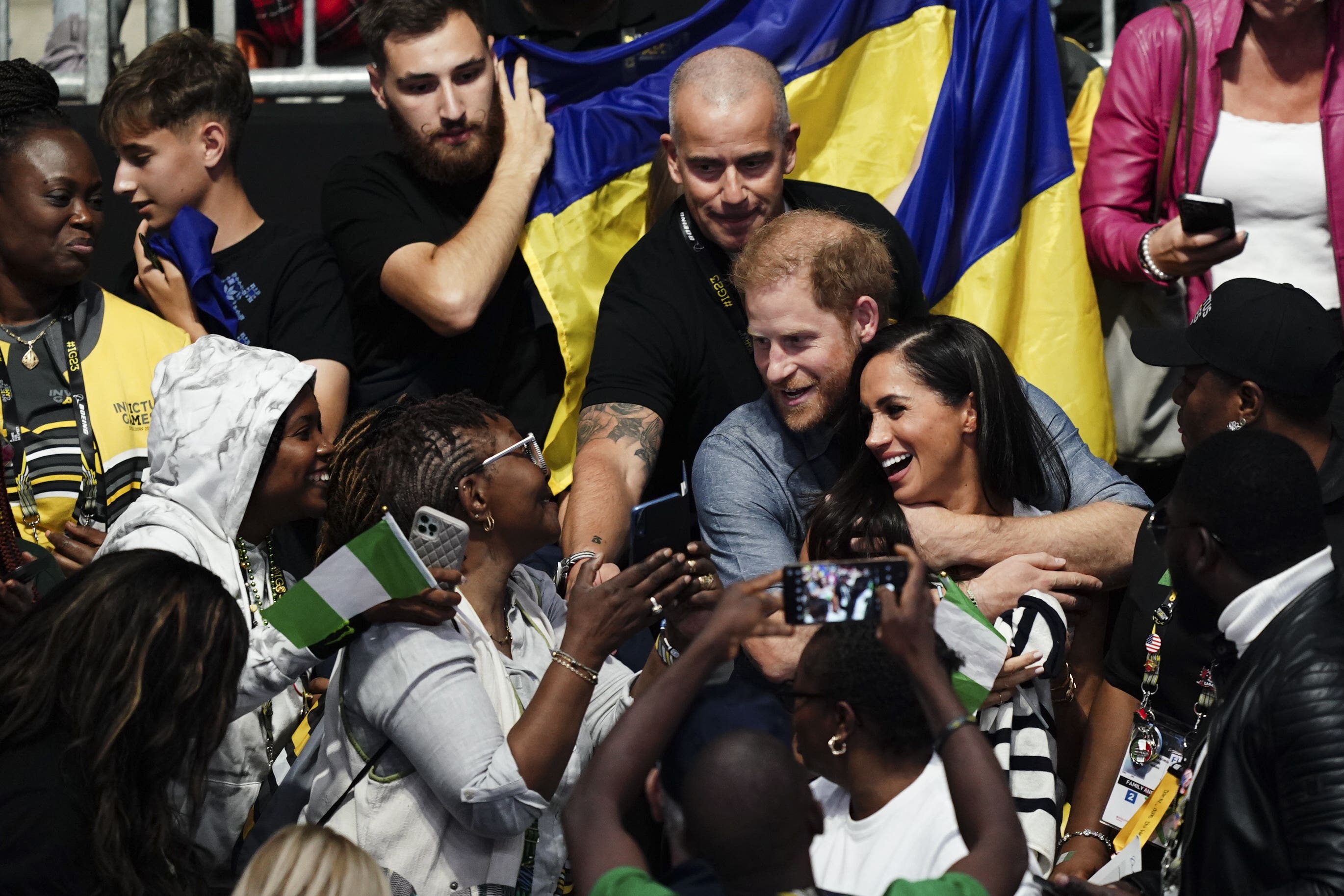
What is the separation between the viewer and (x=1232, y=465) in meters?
2.49

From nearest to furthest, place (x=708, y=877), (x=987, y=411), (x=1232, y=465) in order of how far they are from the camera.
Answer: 1. (x=708, y=877)
2. (x=1232, y=465)
3. (x=987, y=411)

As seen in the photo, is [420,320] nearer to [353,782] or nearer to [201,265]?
[201,265]

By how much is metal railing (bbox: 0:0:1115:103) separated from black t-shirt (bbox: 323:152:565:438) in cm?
70

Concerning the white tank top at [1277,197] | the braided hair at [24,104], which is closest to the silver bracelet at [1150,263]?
the white tank top at [1277,197]

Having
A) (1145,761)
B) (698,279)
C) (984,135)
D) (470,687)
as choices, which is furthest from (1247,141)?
(470,687)

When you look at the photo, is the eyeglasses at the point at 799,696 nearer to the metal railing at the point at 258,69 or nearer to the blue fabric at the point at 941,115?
the blue fabric at the point at 941,115

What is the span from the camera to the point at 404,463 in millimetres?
3102

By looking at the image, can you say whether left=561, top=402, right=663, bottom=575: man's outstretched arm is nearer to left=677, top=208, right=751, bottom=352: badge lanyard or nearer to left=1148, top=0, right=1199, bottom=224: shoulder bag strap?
left=677, top=208, right=751, bottom=352: badge lanyard

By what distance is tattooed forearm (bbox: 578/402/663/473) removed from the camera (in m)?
3.96

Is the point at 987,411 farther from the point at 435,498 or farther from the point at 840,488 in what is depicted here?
the point at 435,498


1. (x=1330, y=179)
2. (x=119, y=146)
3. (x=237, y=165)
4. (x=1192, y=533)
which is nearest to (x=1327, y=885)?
(x=1192, y=533)

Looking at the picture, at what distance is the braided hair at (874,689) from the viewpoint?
2.49m

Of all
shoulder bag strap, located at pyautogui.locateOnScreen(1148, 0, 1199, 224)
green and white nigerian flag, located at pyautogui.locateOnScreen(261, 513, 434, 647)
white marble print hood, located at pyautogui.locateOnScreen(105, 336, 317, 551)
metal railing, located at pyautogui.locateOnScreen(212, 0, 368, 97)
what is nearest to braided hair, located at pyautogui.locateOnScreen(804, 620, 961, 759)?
green and white nigerian flag, located at pyautogui.locateOnScreen(261, 513, 434, 647)

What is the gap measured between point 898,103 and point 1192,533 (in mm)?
2556
